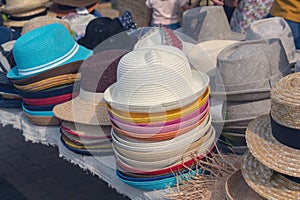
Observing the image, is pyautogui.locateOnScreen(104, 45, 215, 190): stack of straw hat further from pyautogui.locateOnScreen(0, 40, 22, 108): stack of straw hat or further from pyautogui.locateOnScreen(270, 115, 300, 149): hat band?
pyautogui.locateOnScreen(0, 40, 22, 108): stack of straw hat

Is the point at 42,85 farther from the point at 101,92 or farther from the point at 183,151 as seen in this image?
the point at 183,151

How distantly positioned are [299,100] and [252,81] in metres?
0.58

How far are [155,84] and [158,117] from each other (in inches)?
5.5

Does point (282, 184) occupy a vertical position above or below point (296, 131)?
below

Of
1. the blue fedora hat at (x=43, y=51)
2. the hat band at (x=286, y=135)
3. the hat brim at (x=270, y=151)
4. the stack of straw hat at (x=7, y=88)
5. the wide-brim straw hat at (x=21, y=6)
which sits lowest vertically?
the stack of straw hat at (x=7, y=88)

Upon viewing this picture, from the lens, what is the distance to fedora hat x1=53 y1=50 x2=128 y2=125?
2.32 m

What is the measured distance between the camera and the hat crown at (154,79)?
185cm

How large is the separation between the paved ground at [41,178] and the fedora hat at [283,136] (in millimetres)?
2349

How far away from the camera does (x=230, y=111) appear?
2082 millimetres

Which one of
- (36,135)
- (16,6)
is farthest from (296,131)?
(16,6)

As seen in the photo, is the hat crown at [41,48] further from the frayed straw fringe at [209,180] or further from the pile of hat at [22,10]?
the pile of hat at [22,10]

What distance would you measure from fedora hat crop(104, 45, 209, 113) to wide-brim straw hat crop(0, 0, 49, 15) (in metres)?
2.57

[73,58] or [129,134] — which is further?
A: [73,58]

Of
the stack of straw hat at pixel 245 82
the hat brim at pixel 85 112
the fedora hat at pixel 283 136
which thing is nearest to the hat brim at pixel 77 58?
the hat brim at pixel 85 112
